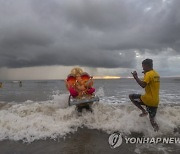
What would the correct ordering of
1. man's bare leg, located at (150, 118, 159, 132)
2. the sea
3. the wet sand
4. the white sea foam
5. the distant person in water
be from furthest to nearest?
the white sea foam → man's bare leg, located at (150, 118, 159, 132) → the distant person in water → the sea → the wet sand

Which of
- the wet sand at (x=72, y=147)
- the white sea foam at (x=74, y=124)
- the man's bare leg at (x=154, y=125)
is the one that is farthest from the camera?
the white sea foam at (x=74, y=124)

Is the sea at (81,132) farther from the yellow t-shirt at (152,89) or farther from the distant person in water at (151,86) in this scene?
the yellow t-shirt at (152,89)

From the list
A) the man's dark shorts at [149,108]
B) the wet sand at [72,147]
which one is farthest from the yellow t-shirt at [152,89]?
the wet sand at [72,147]

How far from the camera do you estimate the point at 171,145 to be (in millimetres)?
6188

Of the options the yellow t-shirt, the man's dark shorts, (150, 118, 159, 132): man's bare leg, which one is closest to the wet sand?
(150, 118, 159, 132): man's bare leg

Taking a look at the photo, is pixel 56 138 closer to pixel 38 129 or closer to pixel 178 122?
pixel 38 129

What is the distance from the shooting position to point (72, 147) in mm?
6289

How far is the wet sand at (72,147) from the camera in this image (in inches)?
233

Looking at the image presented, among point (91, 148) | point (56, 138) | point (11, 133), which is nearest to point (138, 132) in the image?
point (91, 148)

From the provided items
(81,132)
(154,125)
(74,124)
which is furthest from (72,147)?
(154,125)

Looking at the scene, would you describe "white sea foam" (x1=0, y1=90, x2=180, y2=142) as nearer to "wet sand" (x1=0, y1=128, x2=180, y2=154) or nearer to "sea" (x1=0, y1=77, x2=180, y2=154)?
"sea" (x1=0, y1=77, x2=180, y2=154)

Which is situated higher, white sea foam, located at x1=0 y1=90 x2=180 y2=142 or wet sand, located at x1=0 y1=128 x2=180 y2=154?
white sea foam, located at x1=0 y1=90 x2=180 y2=142

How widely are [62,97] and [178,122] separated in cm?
584

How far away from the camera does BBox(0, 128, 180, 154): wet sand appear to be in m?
5.92
